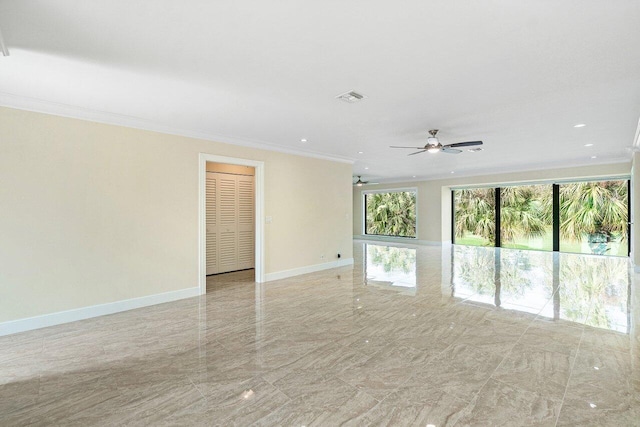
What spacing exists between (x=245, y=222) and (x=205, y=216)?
1.82 m

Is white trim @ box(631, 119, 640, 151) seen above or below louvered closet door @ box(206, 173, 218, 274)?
above

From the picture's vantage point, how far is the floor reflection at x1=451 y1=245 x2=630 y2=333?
3826 millimetres

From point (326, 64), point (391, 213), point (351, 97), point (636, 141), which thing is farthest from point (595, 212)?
point (326, 64)

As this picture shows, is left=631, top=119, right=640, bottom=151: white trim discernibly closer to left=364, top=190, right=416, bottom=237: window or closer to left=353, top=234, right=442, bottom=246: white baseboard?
left=353, top=234, right=442, bottom=246: white baseboard

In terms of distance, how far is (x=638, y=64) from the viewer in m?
2.59

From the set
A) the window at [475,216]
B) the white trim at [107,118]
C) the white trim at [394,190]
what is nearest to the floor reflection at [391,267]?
the window at [475,216]

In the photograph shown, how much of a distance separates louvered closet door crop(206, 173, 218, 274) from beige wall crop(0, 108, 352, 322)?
4.34 feet

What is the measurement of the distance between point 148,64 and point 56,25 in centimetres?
63

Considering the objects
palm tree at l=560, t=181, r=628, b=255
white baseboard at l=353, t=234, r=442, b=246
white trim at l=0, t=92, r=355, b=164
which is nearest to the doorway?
white trim at l=0, t=92, r=355, b=164

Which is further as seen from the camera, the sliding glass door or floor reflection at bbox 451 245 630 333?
the sliding glass door

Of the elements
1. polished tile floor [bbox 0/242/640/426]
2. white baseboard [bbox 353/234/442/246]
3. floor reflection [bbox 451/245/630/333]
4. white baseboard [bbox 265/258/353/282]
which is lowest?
polished tile floor [bbox 0/242/640/426]

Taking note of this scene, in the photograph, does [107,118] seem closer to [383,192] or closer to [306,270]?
[306,270]

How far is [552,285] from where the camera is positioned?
16.9 feet

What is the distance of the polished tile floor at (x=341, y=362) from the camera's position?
77.4 inches
